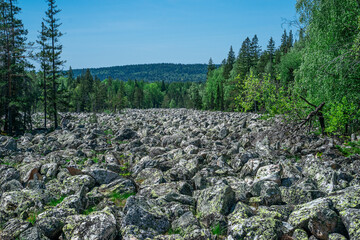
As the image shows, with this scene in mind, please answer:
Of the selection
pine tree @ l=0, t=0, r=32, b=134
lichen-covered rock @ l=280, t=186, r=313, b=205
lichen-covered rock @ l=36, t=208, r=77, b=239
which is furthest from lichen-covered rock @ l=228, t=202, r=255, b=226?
pine tree @ l=0, t=0, r=32, b=134

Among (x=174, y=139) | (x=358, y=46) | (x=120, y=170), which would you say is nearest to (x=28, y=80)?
(x=174, y=139)

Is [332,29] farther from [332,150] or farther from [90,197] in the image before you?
[90,197]

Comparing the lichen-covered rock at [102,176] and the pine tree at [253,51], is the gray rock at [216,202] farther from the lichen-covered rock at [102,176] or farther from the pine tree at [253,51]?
the pine tree at [253,51]

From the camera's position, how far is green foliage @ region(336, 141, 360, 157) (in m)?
9.30

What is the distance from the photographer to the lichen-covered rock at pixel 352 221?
13.3 ft

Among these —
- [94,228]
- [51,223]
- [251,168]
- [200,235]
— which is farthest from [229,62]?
[94,228]

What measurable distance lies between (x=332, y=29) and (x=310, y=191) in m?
10.4

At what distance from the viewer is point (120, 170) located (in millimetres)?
9875

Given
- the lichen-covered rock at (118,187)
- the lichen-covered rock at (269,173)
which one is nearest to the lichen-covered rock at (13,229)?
the lichen-covered rock at (118,187)

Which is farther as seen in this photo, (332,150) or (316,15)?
(316,15)

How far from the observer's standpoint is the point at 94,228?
4.71 metres

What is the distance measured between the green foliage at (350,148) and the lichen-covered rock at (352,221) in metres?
5.71

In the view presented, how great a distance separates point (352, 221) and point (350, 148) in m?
6.55

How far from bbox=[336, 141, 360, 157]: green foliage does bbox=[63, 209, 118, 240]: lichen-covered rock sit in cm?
862
